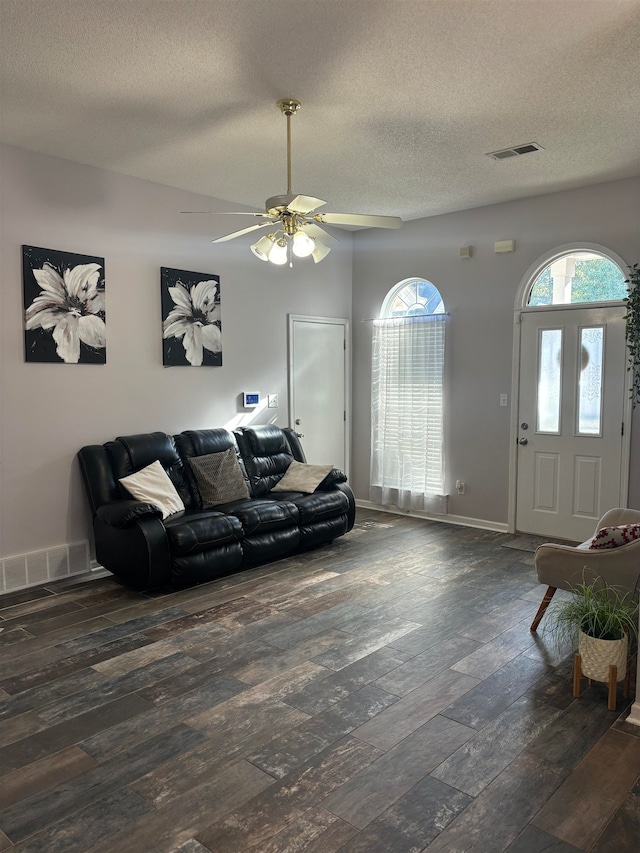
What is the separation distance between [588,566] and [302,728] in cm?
167

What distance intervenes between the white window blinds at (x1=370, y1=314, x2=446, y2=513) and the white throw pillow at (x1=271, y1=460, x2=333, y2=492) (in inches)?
48.7

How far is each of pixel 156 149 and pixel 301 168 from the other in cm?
105

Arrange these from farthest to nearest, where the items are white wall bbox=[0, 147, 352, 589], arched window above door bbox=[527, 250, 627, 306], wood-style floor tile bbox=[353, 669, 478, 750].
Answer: arched window above door bbox=[527, 250, 627, 306]
white wall bbox=[0, 147, 352, 589]
wood-style floor tile bbox=[353, 669, 478, 750]

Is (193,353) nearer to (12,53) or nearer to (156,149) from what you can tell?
(156,149)

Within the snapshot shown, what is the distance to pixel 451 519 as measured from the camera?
6.22 m

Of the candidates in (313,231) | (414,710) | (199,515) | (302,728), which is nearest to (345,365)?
(199,515)

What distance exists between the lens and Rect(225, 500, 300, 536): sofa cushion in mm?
4664

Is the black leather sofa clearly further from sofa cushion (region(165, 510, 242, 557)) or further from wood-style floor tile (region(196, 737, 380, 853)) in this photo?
wood-style floor tile (region(196, 737, 380, 853))

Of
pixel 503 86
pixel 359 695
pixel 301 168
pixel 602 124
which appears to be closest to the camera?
pixel 359 695

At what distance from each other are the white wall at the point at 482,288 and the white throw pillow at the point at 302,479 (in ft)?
4.68

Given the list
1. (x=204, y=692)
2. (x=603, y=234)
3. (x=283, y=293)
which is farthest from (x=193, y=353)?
(x=603, y=234)

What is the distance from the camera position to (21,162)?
425cm

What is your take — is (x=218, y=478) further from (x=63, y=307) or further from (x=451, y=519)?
(x=451, y=519)

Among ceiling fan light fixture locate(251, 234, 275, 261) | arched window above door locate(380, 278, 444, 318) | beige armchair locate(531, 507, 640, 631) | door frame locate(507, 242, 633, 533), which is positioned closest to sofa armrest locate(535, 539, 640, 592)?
beige armchair locate(531, 507, 640, 631)
